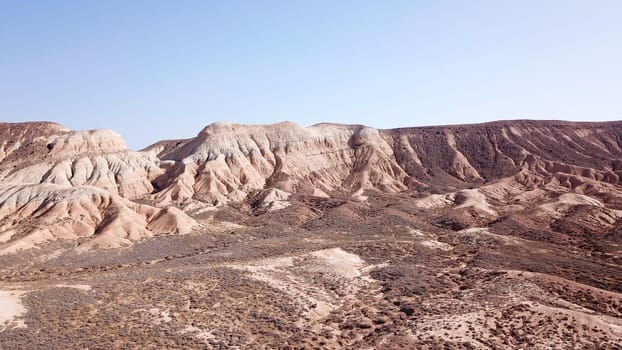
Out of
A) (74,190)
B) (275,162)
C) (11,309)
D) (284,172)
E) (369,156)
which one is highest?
(369,156)

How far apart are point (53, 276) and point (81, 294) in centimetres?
1182

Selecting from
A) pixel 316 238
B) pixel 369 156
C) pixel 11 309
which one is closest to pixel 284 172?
pixel 369 156

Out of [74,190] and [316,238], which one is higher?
[74,190]

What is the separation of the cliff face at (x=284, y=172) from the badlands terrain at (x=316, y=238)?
446 mm

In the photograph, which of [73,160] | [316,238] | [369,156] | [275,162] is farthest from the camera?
[369,156]

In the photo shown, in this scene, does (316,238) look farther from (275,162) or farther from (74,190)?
(275,162)

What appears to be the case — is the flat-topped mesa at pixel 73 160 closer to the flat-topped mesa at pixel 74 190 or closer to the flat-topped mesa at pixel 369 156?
the flat-topped mesa at pixel 74 190

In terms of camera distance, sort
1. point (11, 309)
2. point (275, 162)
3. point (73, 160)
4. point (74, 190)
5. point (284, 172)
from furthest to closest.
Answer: point (275, 162)
point (284, 172)
point (73, 160)
point (74, 190)
point (11, 309)

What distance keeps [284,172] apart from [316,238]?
40991 millimetres

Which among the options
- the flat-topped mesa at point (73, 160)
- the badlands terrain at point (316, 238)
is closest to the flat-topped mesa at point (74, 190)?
the flat-topped mesa at point (73, 160)

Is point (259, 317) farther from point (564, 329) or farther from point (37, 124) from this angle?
point (37, 124)

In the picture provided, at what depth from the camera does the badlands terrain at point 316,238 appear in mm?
26203

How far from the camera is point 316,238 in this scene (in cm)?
5775

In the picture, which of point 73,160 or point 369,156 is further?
point 369,156
